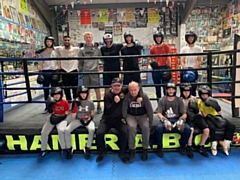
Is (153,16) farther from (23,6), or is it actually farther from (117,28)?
(23,6)

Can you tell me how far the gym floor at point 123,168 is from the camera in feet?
7.23

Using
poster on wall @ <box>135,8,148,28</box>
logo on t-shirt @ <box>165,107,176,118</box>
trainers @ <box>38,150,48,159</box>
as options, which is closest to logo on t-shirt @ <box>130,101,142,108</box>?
logo on t-shirt @ <box>165,107,176,118</box>

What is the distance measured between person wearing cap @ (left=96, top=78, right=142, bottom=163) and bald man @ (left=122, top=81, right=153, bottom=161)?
2.7 inches

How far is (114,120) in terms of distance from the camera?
8.75 feet

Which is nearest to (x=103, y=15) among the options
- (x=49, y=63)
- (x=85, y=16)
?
(x=85, y=16)

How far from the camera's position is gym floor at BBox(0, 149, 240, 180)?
2.21 m

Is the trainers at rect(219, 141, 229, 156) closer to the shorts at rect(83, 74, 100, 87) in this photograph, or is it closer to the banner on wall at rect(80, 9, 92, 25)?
the shorts at rect(83, 74, 100, 87)

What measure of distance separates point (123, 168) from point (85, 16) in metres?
7.07

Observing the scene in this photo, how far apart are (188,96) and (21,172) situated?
2350 mm

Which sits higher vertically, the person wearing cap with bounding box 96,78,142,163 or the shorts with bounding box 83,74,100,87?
the shorts with bounding box 83,74,100,87

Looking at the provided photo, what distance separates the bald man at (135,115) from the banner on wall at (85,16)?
248 inches

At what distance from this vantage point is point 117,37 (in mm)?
8180

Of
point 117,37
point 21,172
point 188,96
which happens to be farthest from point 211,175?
point 117,37

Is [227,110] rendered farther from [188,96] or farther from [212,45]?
[212,45]
